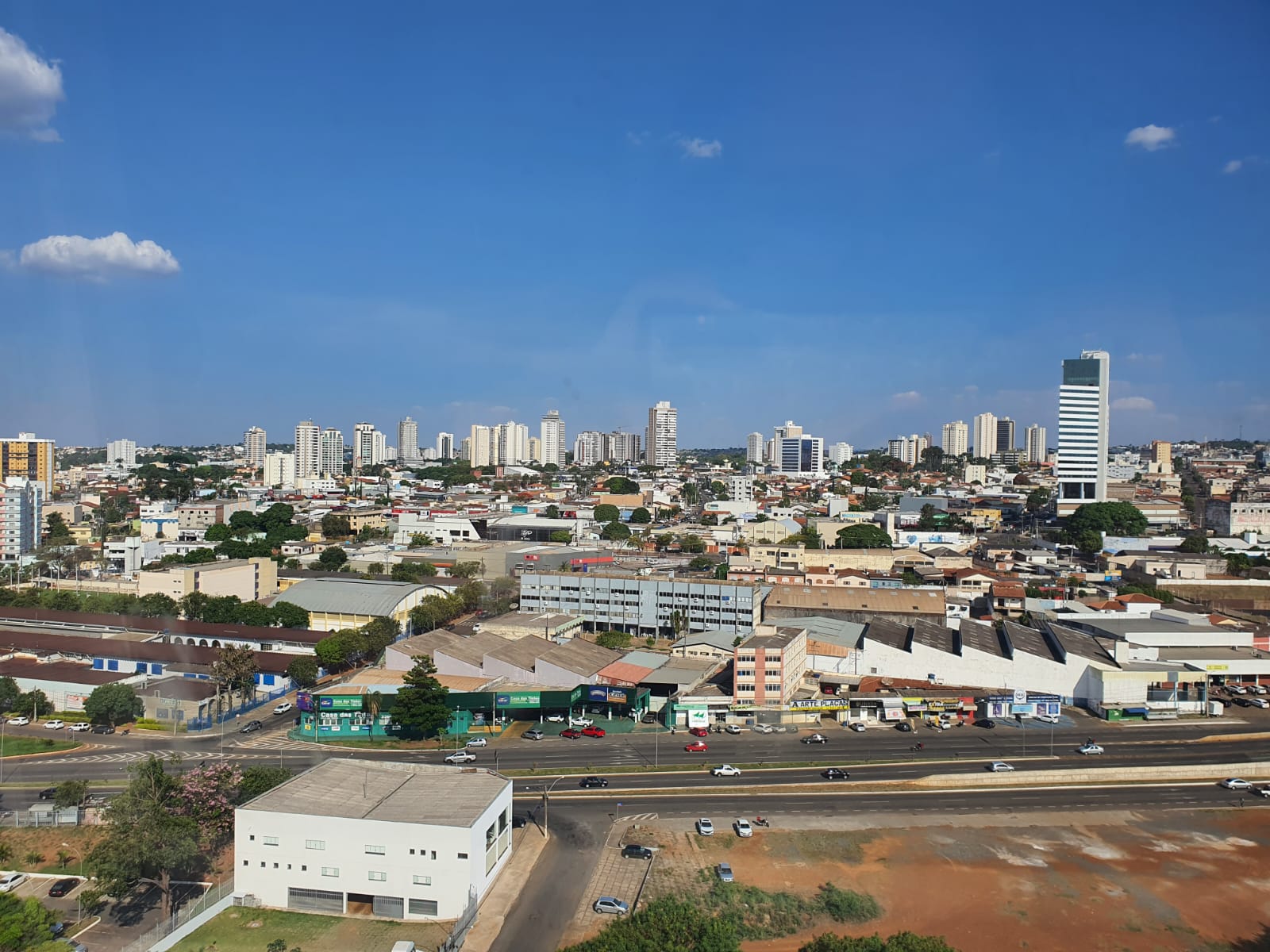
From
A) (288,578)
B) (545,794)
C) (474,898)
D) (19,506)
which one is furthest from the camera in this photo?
(19,506)

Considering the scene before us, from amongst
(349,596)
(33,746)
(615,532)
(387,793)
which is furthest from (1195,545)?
(33,746)

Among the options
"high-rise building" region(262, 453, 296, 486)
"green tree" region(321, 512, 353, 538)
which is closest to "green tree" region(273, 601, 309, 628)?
"green tree" region(321, 512, 353, 538)

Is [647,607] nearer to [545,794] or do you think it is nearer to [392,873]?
[545,794]

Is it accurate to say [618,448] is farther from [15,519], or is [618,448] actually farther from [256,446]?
[15,519]

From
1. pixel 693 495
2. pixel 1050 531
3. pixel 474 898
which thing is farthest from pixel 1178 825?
pixel 693 495

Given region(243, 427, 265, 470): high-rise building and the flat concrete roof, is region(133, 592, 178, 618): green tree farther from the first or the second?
region(243, 427, 265, 470): high-rise building

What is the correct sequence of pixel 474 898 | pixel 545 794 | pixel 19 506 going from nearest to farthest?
pixel 474 898 < pixel 545 794 < pixel 19 506
